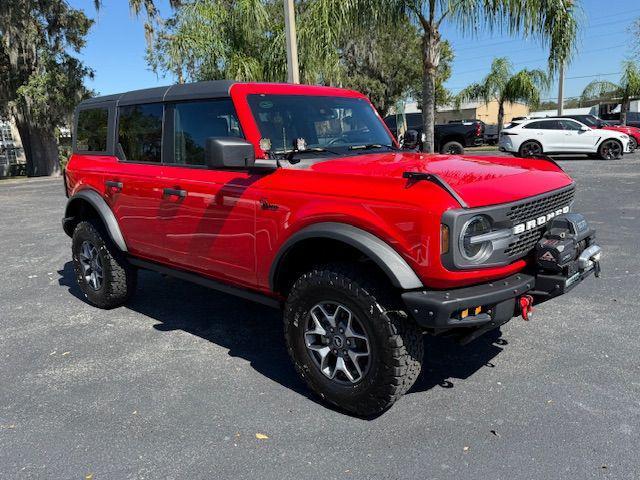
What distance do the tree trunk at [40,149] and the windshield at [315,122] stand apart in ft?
77.8

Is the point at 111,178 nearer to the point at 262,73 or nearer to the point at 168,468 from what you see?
the point at 168,468

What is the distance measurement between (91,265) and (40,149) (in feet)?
76.5

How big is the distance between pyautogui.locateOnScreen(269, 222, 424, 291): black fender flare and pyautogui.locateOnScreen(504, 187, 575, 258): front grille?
592 mm

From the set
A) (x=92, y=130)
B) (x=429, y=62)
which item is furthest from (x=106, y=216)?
(x=429, y=62)

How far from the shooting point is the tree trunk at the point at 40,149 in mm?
24625

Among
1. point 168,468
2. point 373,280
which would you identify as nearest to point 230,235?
point 373,280

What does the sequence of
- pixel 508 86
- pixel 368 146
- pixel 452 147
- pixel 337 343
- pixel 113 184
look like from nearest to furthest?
pixel 337 343, pixel 368 146, pixel 113 184, pixel 452 147, pixel 508 86

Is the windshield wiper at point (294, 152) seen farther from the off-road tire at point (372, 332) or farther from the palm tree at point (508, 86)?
the palm tree at point (508, 86)

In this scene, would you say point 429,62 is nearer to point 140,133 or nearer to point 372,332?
point 140,133

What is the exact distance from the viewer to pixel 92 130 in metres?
5.20

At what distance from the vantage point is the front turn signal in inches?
107

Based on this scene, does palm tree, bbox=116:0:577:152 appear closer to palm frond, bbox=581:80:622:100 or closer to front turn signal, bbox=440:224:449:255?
front turn signal, bbox=440:224:449:255

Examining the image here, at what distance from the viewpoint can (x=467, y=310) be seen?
2764 mm

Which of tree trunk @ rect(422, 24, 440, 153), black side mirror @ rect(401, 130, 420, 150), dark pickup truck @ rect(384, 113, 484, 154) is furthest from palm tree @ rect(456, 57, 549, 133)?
black side mirror @ rect(401, 130, 420, 150)
